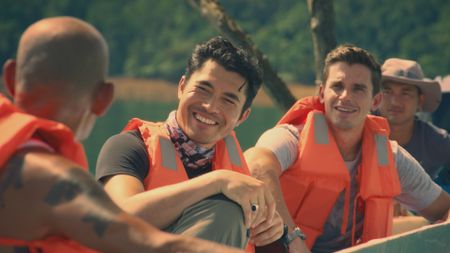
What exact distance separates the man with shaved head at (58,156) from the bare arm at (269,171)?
176 cm

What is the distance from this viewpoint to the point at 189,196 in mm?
A: 2500

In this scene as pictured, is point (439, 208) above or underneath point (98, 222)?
underneath

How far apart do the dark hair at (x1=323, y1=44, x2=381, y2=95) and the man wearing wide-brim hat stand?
3.24 feet

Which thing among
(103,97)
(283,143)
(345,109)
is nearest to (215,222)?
(103,97)

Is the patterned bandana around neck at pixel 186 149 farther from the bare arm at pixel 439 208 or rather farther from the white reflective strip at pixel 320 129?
the bare arm at pixel 439 208

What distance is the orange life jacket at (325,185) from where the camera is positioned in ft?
13.2

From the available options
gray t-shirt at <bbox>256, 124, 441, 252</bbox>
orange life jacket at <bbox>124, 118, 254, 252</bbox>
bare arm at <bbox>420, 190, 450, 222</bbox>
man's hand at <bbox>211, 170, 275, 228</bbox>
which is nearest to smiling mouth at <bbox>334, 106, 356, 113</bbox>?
gray t-shirt at <bbox>256, 124, 441, 252</bbox>

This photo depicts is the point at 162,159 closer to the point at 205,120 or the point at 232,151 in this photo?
the point at 205,120

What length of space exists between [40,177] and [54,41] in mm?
305

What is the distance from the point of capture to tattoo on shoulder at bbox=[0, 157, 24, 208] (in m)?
1.73

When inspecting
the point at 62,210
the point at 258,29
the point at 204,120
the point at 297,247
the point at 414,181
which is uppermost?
the point at 62,210

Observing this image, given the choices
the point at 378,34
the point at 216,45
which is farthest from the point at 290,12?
the point at 216,45

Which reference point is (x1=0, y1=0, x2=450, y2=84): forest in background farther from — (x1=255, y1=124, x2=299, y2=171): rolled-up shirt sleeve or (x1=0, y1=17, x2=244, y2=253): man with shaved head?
(x1=0, y1=17, x2=244, y2=253): man with shaved head

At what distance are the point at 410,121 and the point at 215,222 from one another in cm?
302
